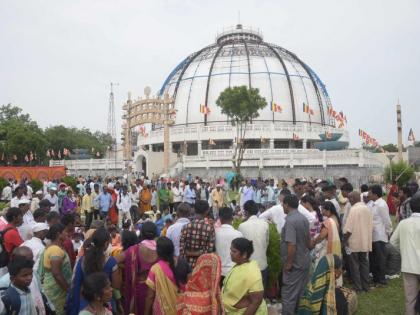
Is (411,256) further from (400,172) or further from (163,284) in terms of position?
(400,172)

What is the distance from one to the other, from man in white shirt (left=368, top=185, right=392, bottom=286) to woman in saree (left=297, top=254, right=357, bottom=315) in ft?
8.19

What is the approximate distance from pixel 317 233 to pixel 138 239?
2.69 m

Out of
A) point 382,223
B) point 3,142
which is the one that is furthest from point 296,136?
point 382,223

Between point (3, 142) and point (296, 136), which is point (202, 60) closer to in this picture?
point (296, 136)

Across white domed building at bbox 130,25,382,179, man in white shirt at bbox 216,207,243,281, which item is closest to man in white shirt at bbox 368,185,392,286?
man in white shirt at bbox 216,207,243,281

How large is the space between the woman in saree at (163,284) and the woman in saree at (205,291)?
0.25 meters

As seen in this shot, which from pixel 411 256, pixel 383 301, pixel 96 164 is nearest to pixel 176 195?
pixel 383 301

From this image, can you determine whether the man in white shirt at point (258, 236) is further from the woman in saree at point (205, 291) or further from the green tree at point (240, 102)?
the green tree at point (240, 102)

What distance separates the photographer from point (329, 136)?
37.9m

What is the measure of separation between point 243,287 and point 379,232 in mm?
4285

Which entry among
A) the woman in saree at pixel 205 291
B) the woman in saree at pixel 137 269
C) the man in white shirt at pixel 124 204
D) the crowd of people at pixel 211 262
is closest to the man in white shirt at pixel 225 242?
the crowd of people at pixel 211 262

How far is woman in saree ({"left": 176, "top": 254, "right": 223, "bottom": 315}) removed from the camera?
3553 mm

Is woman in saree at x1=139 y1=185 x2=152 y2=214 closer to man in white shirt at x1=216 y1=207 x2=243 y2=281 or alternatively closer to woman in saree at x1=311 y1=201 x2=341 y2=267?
woman in saree at x1=311 y1=201 x2=341 y2=267

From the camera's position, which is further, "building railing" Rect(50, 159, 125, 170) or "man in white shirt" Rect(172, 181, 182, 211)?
"building railing" Rect(50, 159, 125, 170)
